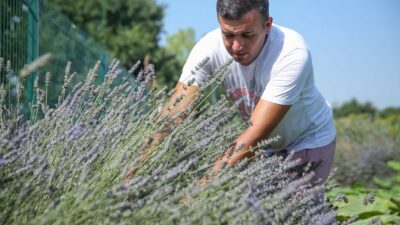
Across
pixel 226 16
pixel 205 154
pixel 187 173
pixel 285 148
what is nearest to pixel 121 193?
pixel 187 173

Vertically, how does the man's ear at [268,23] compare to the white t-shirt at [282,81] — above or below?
above

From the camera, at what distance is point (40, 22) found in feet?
17.1

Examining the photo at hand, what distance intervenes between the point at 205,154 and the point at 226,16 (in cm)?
61

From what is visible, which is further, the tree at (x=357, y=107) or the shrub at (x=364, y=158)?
the tree at (x=357, y=107)

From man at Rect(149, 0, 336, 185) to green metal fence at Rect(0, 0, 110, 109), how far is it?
914 mm

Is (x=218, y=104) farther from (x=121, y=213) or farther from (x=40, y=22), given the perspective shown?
(x=40, y=22)

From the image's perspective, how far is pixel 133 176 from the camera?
207 centimetres

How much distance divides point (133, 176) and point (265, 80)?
1.06 m

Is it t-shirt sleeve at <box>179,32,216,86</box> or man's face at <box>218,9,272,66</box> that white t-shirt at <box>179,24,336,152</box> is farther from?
man's face at <box>218,9,272,66</box>

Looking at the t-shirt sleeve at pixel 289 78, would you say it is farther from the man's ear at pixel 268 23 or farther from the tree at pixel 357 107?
the tree at pixel 357 107

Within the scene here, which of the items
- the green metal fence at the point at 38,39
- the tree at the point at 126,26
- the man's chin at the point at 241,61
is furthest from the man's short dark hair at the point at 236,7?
the tree at the point at 126,26

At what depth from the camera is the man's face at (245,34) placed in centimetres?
263

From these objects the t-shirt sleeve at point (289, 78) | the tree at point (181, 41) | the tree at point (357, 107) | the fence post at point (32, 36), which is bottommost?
the tree at point (357, 107)

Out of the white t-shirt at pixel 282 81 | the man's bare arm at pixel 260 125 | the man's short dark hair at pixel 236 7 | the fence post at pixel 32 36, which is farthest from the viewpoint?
the fence post at pixel 32 36
